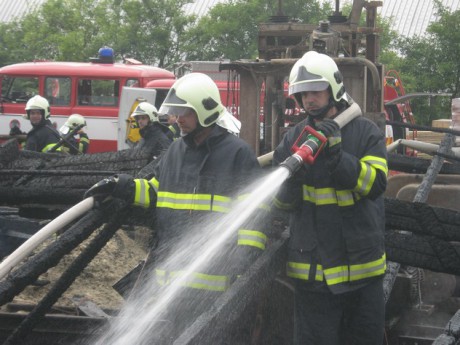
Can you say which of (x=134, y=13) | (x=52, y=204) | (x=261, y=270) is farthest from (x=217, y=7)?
(x=261, y=270)

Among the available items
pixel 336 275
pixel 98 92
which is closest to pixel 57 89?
pixel 98 92

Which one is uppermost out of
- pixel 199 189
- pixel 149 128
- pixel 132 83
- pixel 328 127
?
pixel 132 83

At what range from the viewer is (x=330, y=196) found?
4.52 metres

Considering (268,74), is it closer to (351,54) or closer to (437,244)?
(351,54)

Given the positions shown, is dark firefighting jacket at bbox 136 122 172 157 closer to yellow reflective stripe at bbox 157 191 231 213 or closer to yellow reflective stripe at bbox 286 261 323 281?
yellow reflective stripe at bbox 157 191 231 213

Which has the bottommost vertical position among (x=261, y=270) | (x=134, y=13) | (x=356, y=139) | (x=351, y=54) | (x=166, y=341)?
(x=166, y=341)

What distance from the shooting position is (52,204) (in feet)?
20.0

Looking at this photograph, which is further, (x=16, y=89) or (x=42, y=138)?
(x=16, y=89)

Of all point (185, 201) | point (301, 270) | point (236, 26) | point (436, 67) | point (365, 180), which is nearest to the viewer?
point (365, 180)

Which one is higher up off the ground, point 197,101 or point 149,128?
point 197,101

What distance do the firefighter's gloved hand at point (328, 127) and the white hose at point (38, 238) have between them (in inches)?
50.0

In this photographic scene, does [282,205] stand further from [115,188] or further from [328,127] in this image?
[115,188]

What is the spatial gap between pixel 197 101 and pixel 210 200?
0.53 m

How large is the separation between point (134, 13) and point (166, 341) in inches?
863
